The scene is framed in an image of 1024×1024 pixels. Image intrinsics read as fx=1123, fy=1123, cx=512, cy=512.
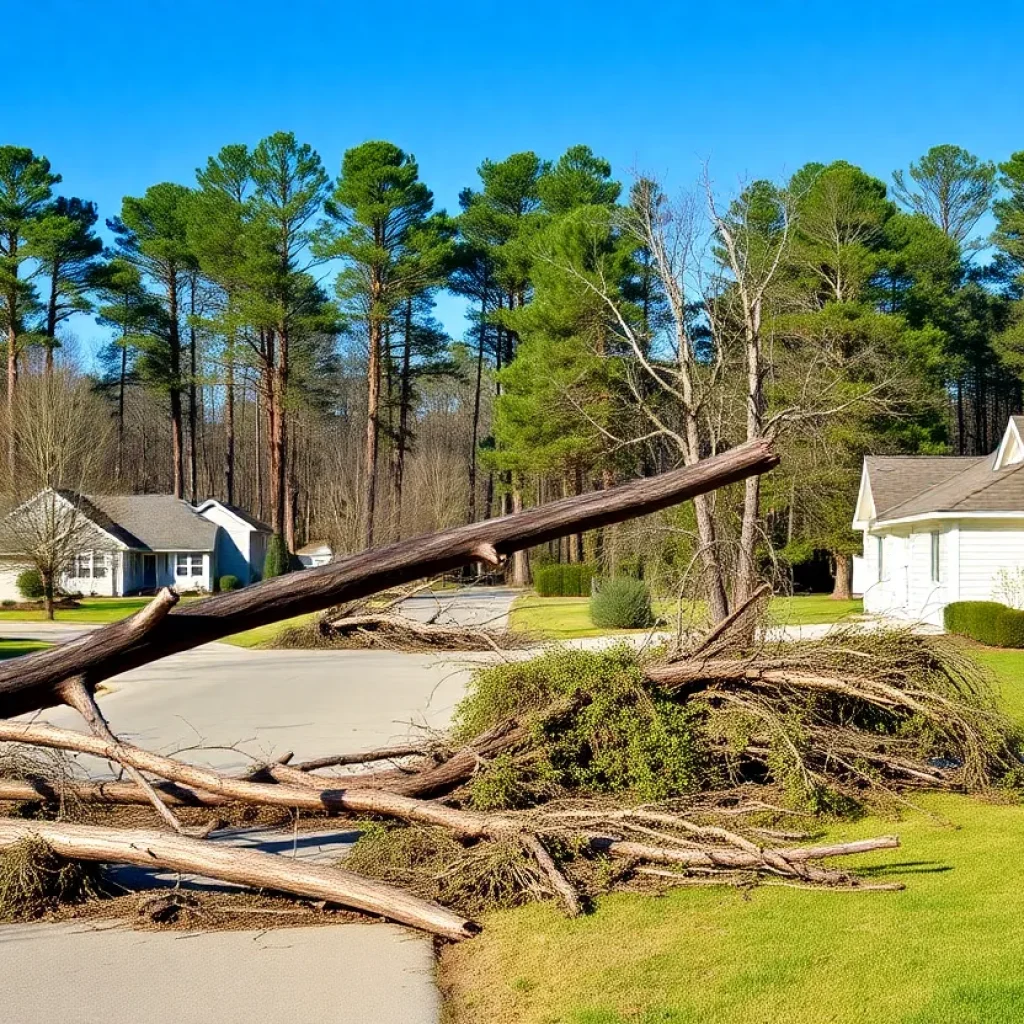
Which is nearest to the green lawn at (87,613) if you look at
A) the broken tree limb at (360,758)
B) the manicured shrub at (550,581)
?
the manicured shrub at (550,581)

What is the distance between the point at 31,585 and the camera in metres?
41.7

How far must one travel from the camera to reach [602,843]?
6047 mm

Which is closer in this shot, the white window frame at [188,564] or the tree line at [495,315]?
the tree line at [495,315]

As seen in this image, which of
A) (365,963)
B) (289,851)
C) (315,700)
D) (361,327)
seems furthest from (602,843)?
(361,327)

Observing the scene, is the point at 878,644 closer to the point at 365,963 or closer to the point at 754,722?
the point at 754,722

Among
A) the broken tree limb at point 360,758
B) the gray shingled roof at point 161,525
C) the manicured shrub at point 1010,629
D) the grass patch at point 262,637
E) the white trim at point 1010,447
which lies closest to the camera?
the broken tree limb at point 360,758

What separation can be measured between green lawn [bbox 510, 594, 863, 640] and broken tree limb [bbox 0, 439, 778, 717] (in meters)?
14.8

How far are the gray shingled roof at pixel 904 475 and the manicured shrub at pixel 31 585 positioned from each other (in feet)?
96.4

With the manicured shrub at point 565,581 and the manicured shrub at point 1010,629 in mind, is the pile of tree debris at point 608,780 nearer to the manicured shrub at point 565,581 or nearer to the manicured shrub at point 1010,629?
the manicured shrub at point 1010,629

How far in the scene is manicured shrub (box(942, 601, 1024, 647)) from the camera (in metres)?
20.4

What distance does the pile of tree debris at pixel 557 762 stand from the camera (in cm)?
579

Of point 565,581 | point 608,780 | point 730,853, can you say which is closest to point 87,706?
point 608,780

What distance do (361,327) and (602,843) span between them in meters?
46.3

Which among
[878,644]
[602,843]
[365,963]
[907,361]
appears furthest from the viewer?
[907,361]
